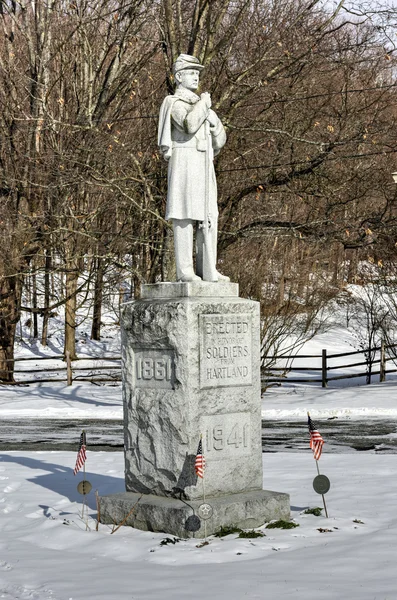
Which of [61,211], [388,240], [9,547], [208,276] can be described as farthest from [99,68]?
[9,547]

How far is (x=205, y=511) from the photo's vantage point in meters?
7.27

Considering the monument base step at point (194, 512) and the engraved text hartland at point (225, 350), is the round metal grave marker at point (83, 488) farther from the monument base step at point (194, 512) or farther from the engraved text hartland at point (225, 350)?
the engraved text hartland at point (225, 350)

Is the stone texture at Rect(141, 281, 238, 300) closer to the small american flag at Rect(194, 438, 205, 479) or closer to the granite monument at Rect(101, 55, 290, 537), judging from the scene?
the granite monument at Rect(101, 55, 290, 537)

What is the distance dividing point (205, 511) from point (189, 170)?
112 inches

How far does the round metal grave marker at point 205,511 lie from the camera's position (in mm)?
7254

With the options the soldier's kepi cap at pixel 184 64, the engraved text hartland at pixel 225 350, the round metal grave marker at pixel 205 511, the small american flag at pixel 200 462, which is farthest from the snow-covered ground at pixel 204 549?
the soldier's kepi cap at pixel 184 64

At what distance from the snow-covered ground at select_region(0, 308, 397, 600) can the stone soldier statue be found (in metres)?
2.26

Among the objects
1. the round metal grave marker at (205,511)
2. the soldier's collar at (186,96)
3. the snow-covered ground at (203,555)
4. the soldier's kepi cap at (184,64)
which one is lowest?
the snow-covered ground at (203,555)

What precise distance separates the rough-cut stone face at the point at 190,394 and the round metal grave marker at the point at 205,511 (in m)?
0.23

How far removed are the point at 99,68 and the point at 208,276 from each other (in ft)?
48.1

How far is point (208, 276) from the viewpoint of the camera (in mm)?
8141

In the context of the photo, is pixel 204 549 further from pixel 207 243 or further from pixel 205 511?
pixel 207 243

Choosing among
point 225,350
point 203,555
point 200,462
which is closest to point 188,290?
point 225,350

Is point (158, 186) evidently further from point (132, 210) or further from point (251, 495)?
point (251, 495)
